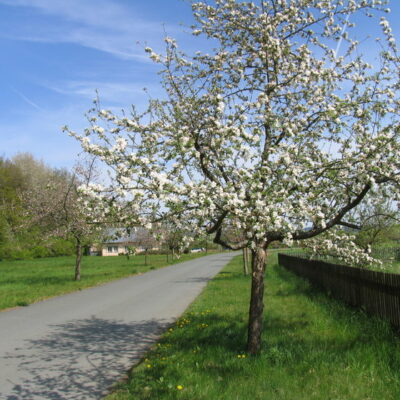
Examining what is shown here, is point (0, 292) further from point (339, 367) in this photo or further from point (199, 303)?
point (339, 367)

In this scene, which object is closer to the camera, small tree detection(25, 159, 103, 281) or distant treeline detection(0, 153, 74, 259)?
small tree detection(25, 159, 103, 281)

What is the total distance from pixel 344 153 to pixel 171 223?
9.43 ft

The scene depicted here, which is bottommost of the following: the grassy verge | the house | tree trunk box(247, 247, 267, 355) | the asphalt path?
the asphalt path

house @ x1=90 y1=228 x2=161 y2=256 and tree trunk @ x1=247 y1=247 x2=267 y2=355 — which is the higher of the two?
house @ x1=90 y1=228 x2=161 y2=256

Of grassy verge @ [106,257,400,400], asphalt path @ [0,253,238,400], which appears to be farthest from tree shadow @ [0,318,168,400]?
grassy verge @ [106,257,400,400]

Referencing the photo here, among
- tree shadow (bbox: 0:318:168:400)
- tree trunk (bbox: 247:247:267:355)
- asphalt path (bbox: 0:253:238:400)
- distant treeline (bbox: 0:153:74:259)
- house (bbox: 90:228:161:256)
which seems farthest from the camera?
distant treeline (bbox: 0:153:74:259)

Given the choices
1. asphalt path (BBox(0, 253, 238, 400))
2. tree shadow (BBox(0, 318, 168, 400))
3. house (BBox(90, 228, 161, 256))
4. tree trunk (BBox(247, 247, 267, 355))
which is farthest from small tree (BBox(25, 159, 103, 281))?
tree trunk (BBox(247, 247, 267, 355))

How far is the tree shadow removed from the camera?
19.5 ft

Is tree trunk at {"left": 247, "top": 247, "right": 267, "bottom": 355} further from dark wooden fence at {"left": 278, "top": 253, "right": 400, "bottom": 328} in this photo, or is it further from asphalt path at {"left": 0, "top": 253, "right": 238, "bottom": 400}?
dark wooden fence at {"left": 278, "top": 253, "right": 400, "bottom": 328}

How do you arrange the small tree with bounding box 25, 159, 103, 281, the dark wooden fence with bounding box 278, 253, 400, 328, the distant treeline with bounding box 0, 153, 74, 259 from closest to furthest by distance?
the dark wooden fence with bounding box 278, 253, 400, 328 < the small tree with bounding box 25, 159, 103, 281 < the distant treeline with bounding box 0, 153, 74, 259

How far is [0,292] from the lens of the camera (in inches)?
683

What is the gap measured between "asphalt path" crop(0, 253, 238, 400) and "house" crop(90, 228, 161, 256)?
1952 millimetres

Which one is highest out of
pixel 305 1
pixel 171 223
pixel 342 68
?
pixel 305 1

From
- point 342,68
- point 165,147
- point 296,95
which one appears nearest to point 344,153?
point 296,95
